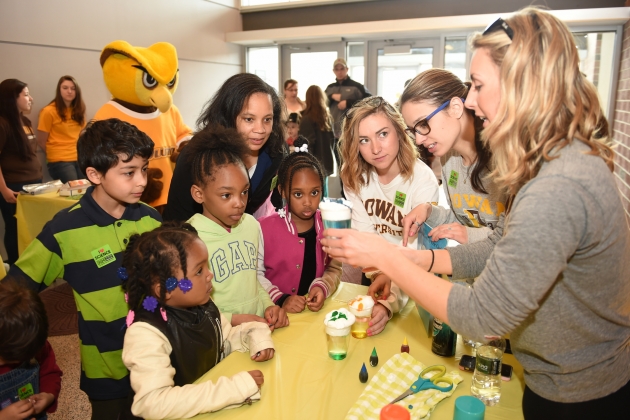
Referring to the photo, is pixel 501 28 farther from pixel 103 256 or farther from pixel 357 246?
pixel 103 256

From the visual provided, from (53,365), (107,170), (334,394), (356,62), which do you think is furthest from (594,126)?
(356,62)

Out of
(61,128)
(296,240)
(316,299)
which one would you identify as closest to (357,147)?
(296,240)

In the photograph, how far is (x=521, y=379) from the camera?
1.30 meters

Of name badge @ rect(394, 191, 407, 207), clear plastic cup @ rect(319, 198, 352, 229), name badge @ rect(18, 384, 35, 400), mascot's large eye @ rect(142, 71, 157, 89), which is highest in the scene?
mascot's large eye @ rect(142, 71, 157, 89)

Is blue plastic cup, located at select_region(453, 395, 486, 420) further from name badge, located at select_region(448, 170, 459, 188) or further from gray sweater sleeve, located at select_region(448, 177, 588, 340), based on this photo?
name badge, located at select_region(448, 170, 459, 188)

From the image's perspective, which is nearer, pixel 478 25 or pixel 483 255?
pixel 483 255

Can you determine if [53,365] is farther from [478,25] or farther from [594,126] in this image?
[478,25]

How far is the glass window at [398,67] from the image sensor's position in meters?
7.55

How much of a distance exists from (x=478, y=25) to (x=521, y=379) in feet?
21.3

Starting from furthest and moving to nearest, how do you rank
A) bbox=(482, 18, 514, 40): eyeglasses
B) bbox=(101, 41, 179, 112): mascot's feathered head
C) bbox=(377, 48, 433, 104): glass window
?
bbox=(377, 48, 433, 104): glass window
bbox=(101, 41, 179, 112): mascot's feathered head
bbox=(482, 18, 514, 40): eyeglasses

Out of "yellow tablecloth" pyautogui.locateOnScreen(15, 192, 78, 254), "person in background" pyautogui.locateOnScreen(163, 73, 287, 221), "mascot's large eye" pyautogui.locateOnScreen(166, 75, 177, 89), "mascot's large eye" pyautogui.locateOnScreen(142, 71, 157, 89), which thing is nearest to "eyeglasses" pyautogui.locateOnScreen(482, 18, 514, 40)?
"person in background" pyautogui.locateOnScreen(163, 73, 287, 221)

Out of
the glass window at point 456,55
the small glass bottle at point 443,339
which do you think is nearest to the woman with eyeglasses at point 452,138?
the small glass bottle at point 443,339

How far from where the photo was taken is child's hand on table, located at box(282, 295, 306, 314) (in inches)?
67.9

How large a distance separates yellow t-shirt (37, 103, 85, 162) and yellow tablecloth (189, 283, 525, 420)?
427 cm
